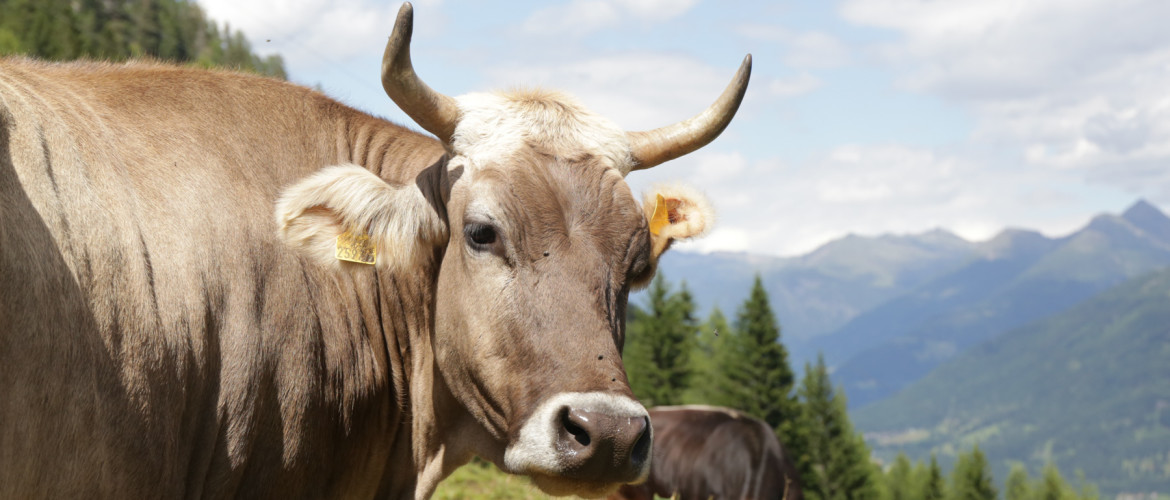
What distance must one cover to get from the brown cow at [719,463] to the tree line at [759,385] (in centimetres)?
4411

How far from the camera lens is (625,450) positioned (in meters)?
3.80

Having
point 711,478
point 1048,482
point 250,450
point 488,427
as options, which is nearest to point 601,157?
point 488,427

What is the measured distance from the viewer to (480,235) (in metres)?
4.43

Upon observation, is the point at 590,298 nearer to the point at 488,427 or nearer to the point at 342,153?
the point at 488,427

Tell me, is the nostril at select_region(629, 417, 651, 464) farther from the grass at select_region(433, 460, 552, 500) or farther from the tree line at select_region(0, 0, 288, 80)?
the tree line at select_region(0, 0, 288, 80)

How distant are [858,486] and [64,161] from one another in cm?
7841

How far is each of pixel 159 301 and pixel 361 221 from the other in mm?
1190

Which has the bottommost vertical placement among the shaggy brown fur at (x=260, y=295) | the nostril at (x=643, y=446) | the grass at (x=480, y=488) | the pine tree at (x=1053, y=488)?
the pine tree at (x=1053, y=488)

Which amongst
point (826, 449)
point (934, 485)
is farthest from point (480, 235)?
point (934, 485)

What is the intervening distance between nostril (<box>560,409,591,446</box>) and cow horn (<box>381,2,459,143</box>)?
1853mm

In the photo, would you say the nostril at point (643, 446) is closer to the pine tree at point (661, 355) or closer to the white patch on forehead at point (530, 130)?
the white patch on forehead at point (530, 130)

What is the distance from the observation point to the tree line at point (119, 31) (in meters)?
55.6

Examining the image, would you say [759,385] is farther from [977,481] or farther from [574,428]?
[574,428]

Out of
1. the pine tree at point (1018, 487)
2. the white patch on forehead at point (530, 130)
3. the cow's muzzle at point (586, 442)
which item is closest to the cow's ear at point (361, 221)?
the white patch on forehead at point (530, 130)
